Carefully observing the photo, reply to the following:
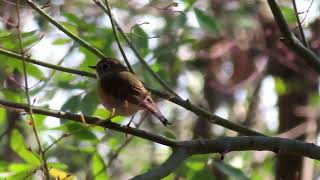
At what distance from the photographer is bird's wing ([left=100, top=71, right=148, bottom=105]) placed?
3.05 m

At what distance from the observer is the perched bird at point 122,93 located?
2984mm

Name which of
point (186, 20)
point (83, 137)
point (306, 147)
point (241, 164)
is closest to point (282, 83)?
point (241, 164)

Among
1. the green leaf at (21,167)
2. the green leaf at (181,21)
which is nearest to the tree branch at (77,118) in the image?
the green leaf at (21,167)

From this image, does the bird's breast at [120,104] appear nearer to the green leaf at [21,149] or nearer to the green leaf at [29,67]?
the green leaf at [29,67]

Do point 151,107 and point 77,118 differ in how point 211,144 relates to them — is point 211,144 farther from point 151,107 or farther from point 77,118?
point 151,107

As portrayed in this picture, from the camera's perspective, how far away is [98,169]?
2986 mm

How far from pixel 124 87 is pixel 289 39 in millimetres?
1054

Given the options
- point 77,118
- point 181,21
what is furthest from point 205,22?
point 77,118

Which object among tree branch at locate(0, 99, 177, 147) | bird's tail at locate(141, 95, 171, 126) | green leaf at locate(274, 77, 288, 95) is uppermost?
tree branch at locate(0, 99, 177, 147)

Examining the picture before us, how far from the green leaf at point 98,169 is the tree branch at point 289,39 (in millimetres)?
968

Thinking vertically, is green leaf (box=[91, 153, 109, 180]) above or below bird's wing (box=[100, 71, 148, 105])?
below

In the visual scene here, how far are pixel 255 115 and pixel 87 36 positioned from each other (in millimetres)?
1955

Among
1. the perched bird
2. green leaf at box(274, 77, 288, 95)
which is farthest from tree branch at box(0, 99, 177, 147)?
green leaf at box(274, 77, 288, 95)

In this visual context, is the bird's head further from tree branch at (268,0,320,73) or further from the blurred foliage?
tree branch at (268,0,320,73)
